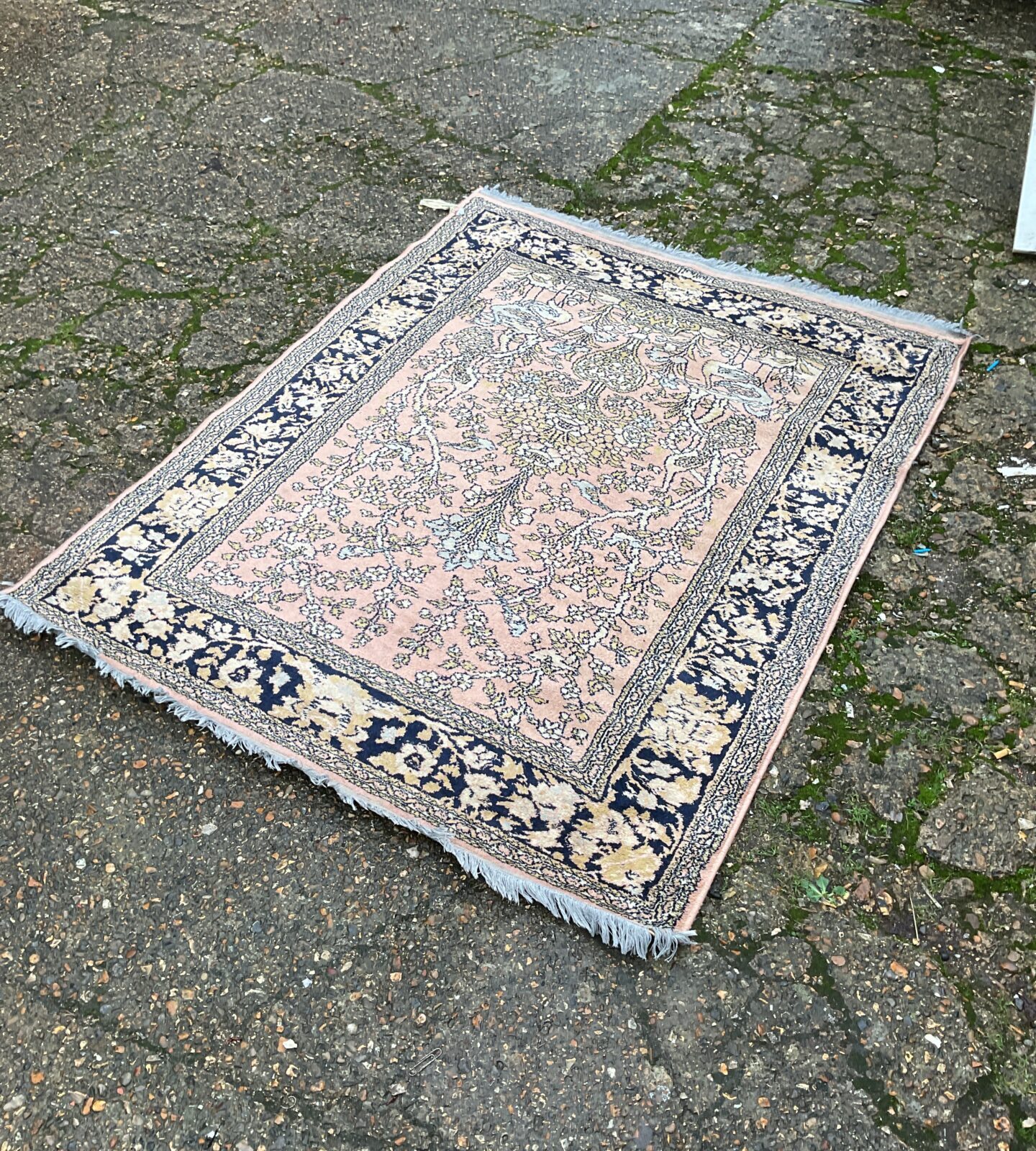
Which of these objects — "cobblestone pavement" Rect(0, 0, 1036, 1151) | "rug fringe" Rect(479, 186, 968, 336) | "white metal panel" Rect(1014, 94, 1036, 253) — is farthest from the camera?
"white metal panel" Rect(1014, 94, 1036, 253)

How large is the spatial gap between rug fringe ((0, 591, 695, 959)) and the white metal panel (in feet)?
8.27

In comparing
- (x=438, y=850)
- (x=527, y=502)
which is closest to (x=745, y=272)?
(x=527, y=502)

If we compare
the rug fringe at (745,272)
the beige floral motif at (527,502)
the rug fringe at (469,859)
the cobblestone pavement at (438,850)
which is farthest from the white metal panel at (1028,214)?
the rug fringe at (469,859)

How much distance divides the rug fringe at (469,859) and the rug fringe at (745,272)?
204 cm

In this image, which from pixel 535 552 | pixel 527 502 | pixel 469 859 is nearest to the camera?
pixel 469 859

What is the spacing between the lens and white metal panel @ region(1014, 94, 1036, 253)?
10.8ft

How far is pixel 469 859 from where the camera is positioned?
188cm

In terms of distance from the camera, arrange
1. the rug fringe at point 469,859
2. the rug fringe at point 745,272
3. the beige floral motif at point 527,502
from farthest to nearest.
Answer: the rug fringe at point 745,272 → the beige floral motif at point 527,502 → the rug fringe at point 469,859

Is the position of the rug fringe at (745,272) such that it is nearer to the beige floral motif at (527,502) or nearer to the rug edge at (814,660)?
the rug edge at (814,660)

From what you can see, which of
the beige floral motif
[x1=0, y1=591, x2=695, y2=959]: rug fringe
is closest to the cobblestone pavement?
[x1=0, y1=591, x2=695, y2=959]: rug fringe

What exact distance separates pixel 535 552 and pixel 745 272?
1372mm

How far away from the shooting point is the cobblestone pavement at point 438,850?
64.7 inches

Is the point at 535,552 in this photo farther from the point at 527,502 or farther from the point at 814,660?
the point at 814,660

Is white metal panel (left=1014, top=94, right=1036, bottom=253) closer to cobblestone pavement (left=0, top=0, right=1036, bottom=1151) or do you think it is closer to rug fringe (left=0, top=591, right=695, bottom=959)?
cobblestone pavement (left=0, top=0, right=1036, bottom=1151)
